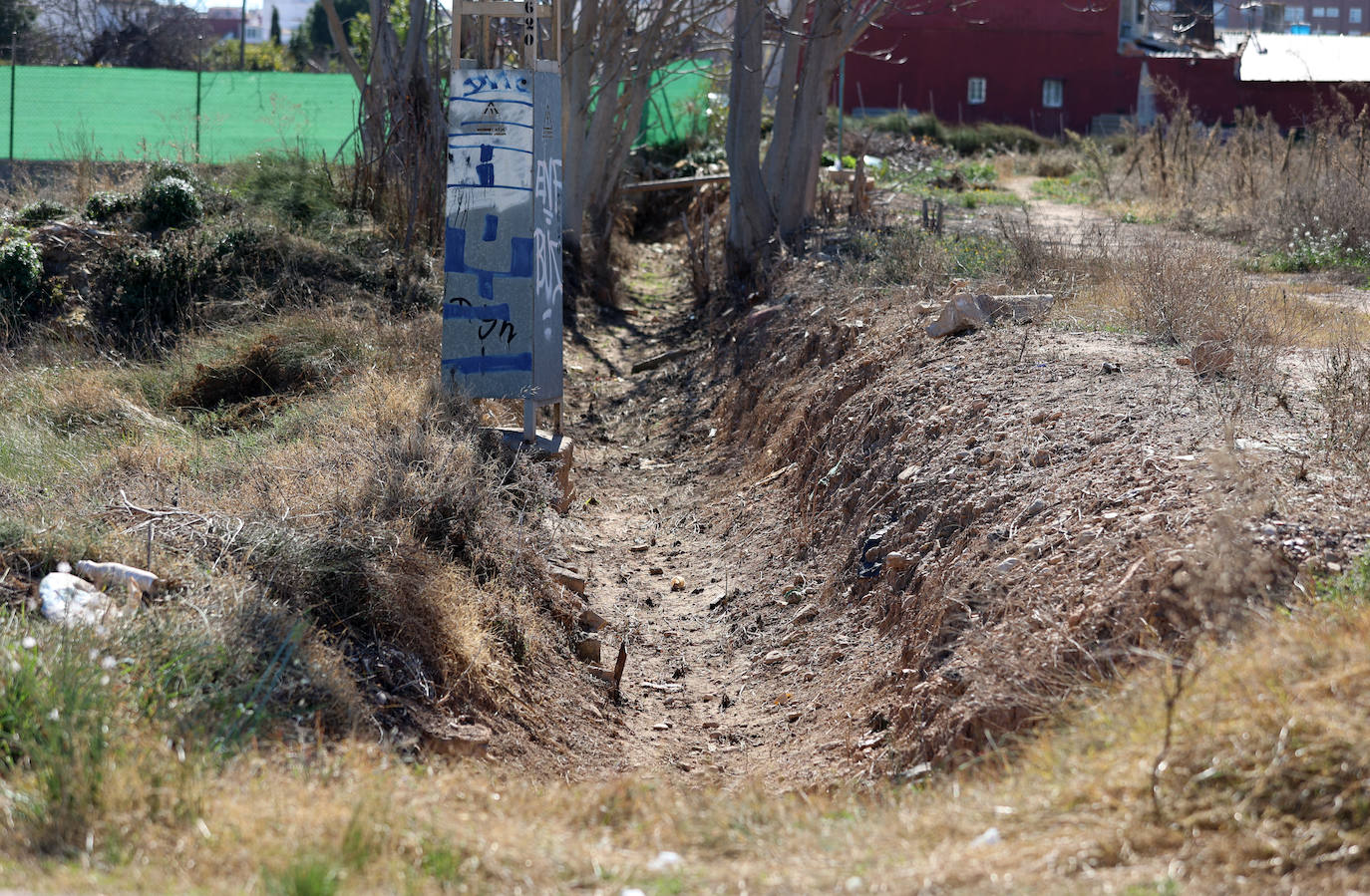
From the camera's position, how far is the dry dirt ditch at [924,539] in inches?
152

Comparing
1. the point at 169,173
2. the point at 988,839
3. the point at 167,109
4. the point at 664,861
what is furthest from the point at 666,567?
the point at 167,109

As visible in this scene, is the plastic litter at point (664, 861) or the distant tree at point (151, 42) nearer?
the plastic litter at point (664, 861)

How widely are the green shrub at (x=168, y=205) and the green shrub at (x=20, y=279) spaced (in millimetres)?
1108

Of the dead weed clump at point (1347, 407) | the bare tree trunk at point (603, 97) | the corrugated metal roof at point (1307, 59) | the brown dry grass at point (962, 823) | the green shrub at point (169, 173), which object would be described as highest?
the corrugated metal roof at point (1307, 59)

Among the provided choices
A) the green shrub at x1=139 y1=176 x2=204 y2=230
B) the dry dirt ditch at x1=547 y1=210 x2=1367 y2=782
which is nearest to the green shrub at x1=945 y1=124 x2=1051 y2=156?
the green shrub at x1=139 y1=176 x2=204 y2=230

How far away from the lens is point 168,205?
33.7 feet

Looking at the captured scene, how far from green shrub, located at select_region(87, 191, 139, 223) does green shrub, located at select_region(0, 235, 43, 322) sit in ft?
3.43

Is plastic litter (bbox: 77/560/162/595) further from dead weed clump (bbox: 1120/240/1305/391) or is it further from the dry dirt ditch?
dead weed clump (bbox: 1120/240/1305/391)

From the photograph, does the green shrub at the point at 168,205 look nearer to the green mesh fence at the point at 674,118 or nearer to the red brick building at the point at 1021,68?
the green mesh fence at the point at 674,118

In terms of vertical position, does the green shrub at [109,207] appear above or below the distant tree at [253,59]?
below

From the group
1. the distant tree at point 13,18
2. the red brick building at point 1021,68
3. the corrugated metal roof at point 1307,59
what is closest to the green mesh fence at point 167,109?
the distant tree at point 13,18

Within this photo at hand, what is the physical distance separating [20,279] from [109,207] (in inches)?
52.9

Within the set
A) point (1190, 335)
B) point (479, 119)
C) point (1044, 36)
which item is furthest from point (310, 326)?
point (1044, 36)

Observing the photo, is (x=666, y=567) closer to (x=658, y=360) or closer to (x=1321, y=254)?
(x=658, y=360)
